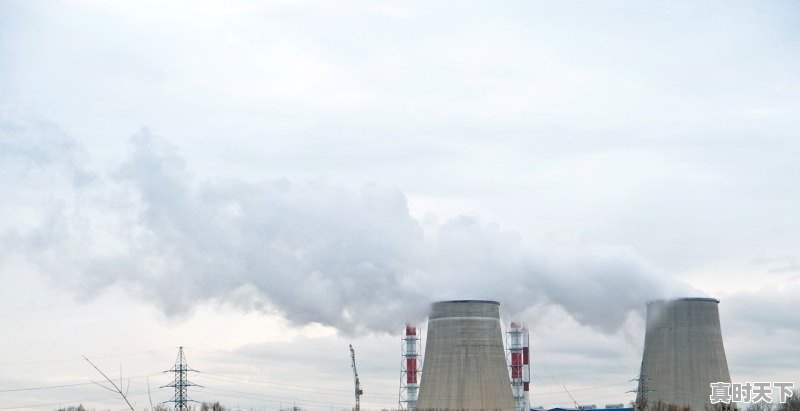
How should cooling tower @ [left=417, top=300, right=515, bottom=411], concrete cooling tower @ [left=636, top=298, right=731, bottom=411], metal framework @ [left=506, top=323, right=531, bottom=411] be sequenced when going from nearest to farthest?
cooling tower @ [left=417, top=300, right=515, bottom=411] → concrete cooling tower @ [left=636, top=298, right=731, bottom=411] → metal framework @ [left=506, top=323, right=531, bottom=411]

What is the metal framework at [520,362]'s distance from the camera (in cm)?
6103

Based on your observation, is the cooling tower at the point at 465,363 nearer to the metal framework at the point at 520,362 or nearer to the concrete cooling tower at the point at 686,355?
the concrete cooling tower at the point at 686,355

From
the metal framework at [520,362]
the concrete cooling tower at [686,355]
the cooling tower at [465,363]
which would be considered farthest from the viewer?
the metal framework at [520,362]

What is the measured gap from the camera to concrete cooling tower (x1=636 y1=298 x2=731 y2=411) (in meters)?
43.9

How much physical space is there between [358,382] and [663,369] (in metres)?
19.9

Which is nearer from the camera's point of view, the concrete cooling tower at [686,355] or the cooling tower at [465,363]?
the cooling tower at [465,363]

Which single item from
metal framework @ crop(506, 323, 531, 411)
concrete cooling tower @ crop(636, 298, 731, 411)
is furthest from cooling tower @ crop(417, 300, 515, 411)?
metal framework @ crop(506, 323, 531, 411)

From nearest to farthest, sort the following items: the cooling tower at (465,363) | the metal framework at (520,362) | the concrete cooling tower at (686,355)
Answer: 1. the cooling tower at (465,363)
2. the concrete cooling tower at (686,355)
3. the metal framework at (520,362)

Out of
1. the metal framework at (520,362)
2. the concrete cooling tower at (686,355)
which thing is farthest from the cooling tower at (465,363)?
the metal framework at (520,362)

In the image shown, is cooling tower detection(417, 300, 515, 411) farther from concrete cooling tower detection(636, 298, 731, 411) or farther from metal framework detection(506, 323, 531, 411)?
metal framework detection(506, 323, 531, 411)

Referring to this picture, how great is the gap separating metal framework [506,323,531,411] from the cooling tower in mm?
19430

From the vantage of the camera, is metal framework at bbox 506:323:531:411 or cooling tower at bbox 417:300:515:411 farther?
metal framework at bbox 506:323:531:411

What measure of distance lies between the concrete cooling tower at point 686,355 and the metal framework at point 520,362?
16.0 meters

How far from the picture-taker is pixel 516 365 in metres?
61.8
